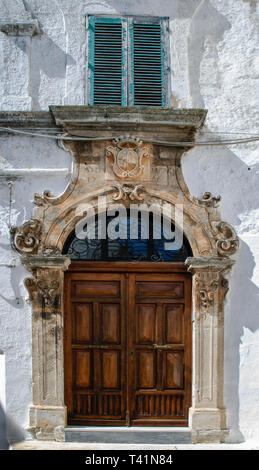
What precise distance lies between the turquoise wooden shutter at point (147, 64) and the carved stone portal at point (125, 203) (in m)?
0.41

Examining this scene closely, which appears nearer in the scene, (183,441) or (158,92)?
(183,441)

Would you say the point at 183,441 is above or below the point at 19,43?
below

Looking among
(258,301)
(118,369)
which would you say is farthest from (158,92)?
(118,369)

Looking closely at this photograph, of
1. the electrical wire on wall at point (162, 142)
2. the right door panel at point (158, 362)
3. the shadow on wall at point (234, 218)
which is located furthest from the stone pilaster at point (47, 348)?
the shadow on wall at point (234, 218)

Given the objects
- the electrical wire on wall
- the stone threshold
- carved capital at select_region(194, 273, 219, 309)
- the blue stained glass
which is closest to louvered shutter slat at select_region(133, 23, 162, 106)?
the electrical wire on wall

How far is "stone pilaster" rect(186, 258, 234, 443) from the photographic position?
232 inches

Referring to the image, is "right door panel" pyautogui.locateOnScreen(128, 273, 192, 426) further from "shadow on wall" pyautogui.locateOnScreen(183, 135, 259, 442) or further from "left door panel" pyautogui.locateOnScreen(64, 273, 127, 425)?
"shadow on wall" pyautogui.locateOnScreen(183, 135, 259, 442)

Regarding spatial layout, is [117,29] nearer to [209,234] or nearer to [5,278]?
[209,234]

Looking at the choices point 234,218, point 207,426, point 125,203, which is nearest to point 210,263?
Result: point 234,218

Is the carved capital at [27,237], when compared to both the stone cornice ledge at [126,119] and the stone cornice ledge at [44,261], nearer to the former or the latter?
the stone cornice ledge at [44,261]

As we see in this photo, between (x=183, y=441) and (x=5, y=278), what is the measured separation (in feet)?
9.39

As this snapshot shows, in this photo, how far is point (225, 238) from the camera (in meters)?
6.05

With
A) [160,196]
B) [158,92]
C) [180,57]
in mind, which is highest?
[180,57]

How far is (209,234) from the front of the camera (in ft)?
19.9
